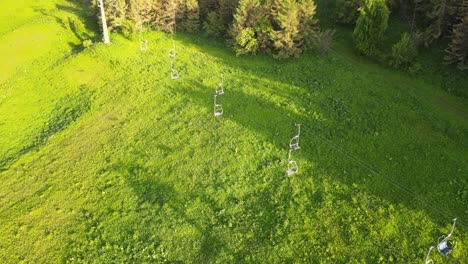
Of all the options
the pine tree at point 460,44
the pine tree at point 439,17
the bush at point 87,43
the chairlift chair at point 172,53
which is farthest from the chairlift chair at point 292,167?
the bush at point 87,43

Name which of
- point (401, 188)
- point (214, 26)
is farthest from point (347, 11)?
point (401, 188)

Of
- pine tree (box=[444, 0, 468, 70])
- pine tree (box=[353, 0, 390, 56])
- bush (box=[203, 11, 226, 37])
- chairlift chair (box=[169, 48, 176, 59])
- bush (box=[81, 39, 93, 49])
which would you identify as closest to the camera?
pine tree (box=[444, 0, 468, 70])

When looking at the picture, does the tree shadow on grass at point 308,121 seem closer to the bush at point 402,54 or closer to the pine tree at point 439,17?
the bush at point 402,54

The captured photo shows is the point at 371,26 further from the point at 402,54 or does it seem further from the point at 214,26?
the point at 214,26

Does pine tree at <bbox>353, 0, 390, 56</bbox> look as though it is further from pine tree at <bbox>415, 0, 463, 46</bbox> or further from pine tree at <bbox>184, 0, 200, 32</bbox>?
pine tree at <bbox>184, 0, 200, 32</bbox>

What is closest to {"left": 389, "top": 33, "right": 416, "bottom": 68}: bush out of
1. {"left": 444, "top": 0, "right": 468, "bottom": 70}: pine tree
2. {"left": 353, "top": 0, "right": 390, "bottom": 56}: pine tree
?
{"left": 353, "top": 0, "right": 390, "bottom": 56}: pine tree

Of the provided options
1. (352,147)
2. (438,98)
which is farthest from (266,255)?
(438,98)
